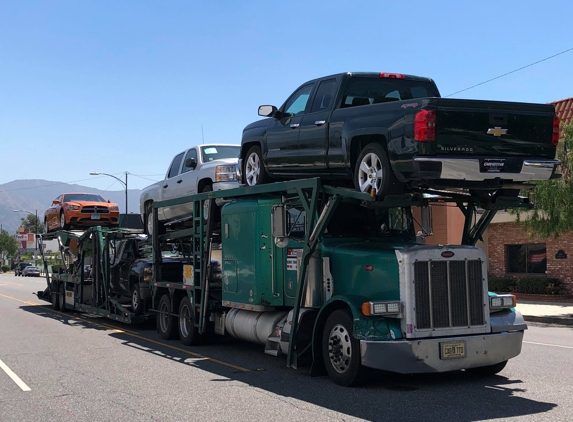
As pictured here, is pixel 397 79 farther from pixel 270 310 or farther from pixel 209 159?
pixel 209 159

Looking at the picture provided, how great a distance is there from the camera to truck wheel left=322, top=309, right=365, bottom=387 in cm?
838

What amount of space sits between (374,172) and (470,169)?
1208 millimetres

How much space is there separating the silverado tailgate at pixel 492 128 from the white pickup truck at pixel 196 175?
18.8 feet

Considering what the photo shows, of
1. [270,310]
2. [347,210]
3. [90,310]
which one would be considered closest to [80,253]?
[90,310]

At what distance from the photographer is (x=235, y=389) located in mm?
8648

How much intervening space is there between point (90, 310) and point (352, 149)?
11319mm

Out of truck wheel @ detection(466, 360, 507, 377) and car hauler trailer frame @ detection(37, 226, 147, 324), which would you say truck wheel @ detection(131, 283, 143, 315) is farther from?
truck wheel @ detection(466, 360, 507, 377)

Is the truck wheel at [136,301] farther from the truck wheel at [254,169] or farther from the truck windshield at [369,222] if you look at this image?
the truck windshield at [369,222]

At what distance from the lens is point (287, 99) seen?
1091 centimetres

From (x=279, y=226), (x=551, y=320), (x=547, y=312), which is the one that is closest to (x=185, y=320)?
(x=279, y=226)

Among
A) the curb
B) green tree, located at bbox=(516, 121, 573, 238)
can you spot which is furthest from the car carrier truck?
green tree, located at bbox=(516, 121, 573, 238)

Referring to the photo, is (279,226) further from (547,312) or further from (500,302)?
(547,312)

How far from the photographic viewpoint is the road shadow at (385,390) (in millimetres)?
7250

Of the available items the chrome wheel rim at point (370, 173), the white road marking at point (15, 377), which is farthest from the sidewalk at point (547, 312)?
the white road marking at point (15, 377)
